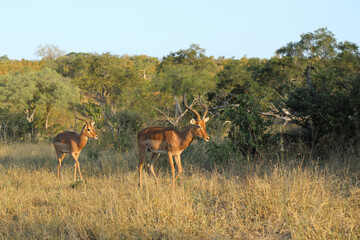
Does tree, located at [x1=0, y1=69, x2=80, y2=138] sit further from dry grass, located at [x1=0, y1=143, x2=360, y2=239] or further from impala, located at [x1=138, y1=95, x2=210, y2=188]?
dry grass, located at [x1=0, y1=143, x2=360, y2=239]

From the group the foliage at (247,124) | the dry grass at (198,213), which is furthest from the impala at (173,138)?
the foliage at (247,124)

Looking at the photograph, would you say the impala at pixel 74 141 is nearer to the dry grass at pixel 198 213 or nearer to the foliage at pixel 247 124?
the dry grass at pixel 198 213

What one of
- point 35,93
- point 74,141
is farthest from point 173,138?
point 35,93

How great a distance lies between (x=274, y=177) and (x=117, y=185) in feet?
9.83

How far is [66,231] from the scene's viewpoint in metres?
4.60

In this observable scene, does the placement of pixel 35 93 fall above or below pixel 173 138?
above

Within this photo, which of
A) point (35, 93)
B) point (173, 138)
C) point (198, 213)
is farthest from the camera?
point (35, 93)

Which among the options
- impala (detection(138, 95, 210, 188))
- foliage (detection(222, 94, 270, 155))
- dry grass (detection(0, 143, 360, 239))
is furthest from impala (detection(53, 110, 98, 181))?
foliage (detection(222, 94, 270, 155))

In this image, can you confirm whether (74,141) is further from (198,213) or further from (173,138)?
(198,213)

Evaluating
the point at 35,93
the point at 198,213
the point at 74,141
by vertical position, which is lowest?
the point at 198,213

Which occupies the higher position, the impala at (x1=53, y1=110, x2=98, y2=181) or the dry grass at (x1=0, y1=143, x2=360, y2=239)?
the impala at (x1=53, y1=110, x2=98, y2=181)

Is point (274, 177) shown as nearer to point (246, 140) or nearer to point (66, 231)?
point (246, 140)

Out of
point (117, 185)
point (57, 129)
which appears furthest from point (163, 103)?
point (117, 185)

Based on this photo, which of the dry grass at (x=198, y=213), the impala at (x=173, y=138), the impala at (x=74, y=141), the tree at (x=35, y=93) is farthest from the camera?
the tree at (x=35, y=93)
